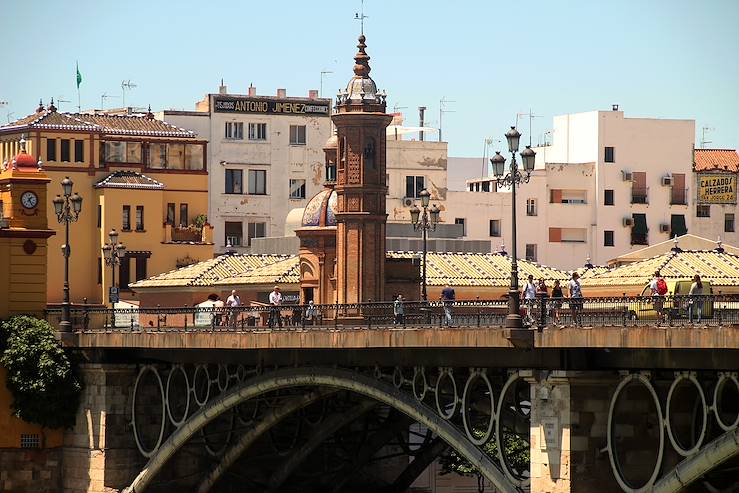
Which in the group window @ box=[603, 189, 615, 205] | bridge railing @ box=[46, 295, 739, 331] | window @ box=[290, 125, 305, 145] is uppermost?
window @ box=[290, 125, 305, 145]

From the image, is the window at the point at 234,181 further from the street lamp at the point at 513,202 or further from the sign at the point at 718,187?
the street lamp at the point at 513,202

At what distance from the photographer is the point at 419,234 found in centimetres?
11212

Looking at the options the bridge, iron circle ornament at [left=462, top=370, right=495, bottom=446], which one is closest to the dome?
the bridge

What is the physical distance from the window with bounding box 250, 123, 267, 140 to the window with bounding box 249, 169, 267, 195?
6.28ft

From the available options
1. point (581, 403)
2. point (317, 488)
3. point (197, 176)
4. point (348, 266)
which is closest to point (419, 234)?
point (197, 176)

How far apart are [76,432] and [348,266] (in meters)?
14.1

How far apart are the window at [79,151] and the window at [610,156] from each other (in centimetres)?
2806

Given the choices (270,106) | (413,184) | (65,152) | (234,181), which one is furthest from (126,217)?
(413,184)

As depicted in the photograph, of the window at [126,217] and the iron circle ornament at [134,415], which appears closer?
the iron circle ornament at [134,415]

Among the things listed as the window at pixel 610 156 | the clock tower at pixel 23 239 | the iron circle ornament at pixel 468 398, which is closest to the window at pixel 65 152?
the clock tower at pixel 23 239

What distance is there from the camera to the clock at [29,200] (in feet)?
277

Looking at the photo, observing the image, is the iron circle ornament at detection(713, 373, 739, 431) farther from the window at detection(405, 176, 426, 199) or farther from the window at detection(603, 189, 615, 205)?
the window at detection(405, 176, 426, 199)

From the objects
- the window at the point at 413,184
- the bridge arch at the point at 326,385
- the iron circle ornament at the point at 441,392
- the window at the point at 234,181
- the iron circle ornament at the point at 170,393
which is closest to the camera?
the bridge arch at the point at 326,385

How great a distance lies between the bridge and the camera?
157 feet
